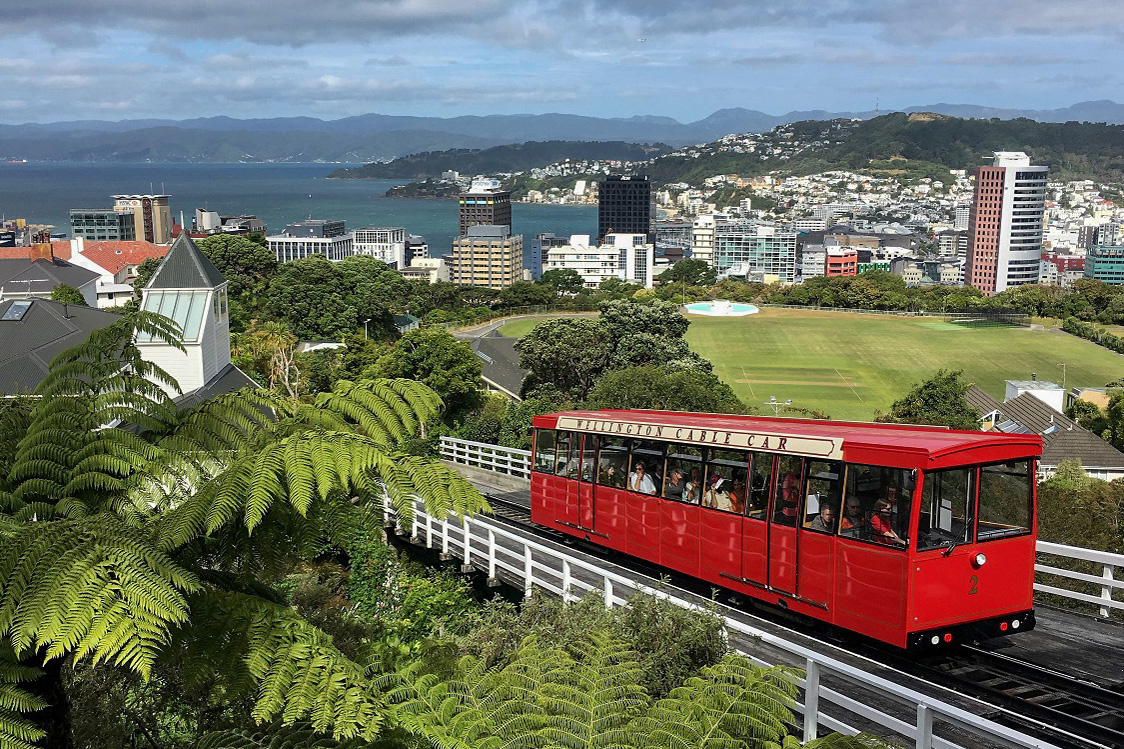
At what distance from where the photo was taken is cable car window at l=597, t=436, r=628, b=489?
1434 centimetres

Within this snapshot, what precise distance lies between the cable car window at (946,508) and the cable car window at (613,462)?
5105mm

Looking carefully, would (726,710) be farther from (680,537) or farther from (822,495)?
(680,537)

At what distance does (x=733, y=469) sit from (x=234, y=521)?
7181mm

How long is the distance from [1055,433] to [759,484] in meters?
32.5

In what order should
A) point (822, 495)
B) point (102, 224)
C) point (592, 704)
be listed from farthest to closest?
point (102, 224) → point (822, 495) → point (592, 704)

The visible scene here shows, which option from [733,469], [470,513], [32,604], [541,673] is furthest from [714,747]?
[733,469]

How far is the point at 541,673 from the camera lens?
7.35 meters

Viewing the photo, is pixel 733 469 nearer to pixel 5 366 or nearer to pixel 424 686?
pixel 424 686

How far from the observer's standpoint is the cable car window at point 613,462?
47.1ft

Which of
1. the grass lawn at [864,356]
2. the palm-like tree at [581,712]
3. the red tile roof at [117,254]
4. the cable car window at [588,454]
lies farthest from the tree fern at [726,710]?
the red tile roof at [117,254]

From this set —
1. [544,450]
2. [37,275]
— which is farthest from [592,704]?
[37,275]

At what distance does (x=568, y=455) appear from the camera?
52.1 feet

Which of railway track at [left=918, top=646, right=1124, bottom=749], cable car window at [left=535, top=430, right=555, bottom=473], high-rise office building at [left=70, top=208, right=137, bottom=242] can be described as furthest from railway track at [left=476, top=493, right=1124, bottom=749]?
high-rise office building at [left=70, top=208, right=137, bottom=242]

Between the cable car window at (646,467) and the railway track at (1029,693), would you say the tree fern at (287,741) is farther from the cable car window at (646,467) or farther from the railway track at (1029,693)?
the cable car window at (646,467)
